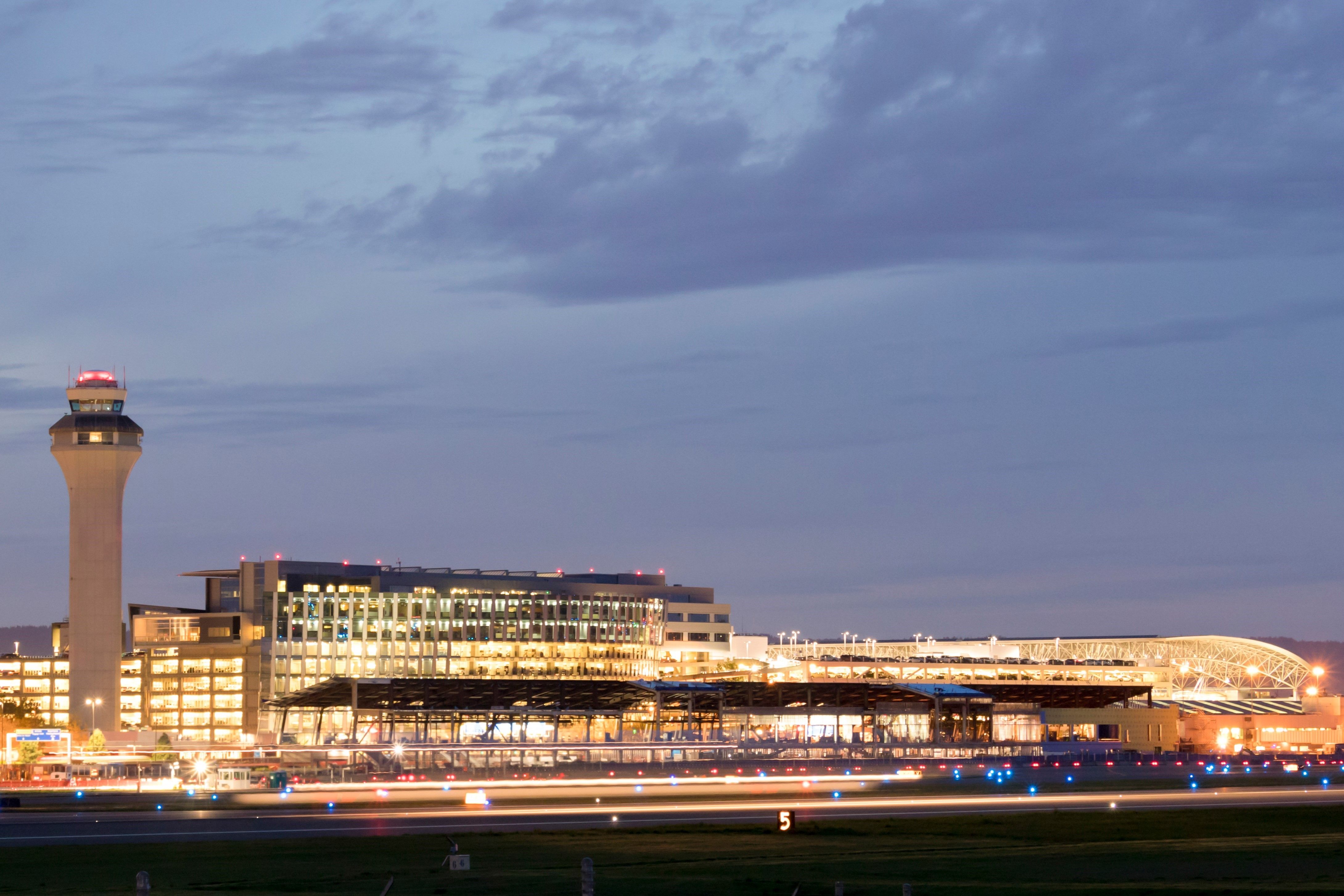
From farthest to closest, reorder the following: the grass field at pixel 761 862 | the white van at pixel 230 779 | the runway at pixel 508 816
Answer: the white van at pixel 230 779 < the runway at pixel 508 816 < the grass field at pixel 761 862

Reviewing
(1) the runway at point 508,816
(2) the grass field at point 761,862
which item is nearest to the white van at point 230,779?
(1) the runway at point 508,816

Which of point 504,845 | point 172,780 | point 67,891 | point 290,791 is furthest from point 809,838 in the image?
point 172,780

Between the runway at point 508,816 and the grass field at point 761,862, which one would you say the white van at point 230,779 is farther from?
the grass field at point 761,862

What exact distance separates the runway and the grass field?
3.85 m

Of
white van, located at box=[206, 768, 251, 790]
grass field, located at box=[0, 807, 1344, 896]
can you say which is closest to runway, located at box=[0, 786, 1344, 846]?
grass field, located at box=[0, 807, 1344, 896]

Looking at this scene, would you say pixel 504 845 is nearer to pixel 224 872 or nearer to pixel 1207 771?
pixel 224 872

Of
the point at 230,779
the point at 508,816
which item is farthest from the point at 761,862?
the point at 230,779

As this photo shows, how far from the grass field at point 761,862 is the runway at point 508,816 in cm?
385

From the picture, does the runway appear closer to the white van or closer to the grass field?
the grass field

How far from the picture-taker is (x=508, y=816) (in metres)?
78.7

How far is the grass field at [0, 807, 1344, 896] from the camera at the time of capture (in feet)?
153

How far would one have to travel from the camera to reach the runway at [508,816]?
70.2 metres

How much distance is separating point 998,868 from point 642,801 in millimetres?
39941

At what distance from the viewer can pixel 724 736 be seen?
163 metres
